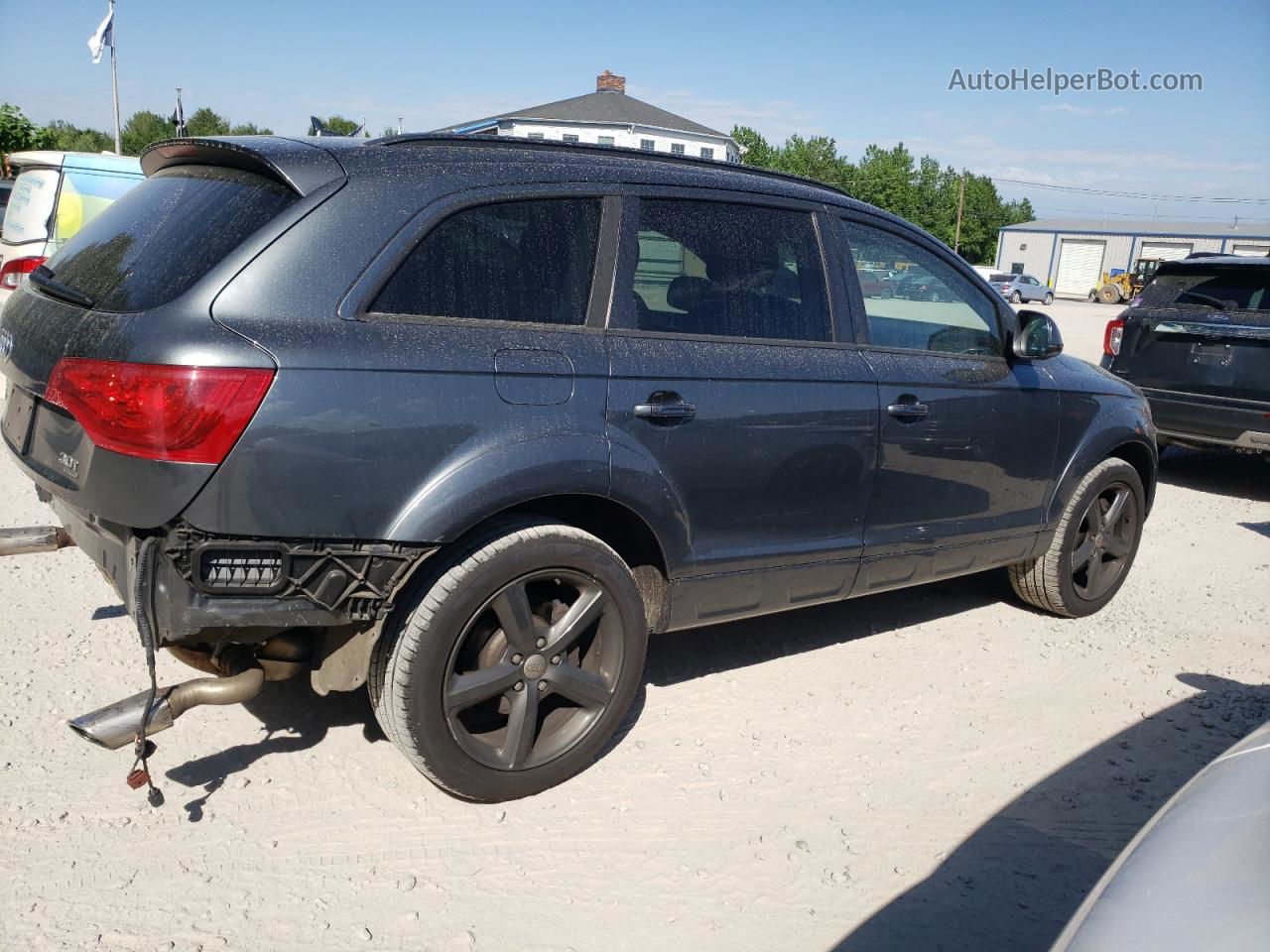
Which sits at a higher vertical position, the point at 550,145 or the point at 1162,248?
the point at 1162,248

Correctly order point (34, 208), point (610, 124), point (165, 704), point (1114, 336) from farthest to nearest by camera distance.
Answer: point (610, 124)
point (1114, 336)
point (34, 208)
point (165, 704)

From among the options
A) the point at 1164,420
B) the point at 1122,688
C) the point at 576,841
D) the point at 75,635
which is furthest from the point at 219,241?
the point at 1164,420

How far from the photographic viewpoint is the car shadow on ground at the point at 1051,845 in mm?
2703

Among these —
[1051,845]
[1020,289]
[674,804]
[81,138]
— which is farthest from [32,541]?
[81,138]

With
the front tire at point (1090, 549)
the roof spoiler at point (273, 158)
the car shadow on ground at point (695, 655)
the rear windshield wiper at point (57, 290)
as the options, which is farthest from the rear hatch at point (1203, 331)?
the rear windshield wiper at point (57, 290)

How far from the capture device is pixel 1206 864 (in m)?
1.60

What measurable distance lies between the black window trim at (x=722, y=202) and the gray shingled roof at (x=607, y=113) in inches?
1594

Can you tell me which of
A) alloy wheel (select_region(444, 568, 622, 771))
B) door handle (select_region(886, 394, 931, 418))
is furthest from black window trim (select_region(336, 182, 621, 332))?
door handle (select_region(886, 394, 931, 418))

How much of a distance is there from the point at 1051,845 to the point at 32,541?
11.5ft

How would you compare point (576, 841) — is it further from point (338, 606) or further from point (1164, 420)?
point (1164, 420)

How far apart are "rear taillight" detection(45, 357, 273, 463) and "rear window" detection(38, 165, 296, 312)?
25 cm

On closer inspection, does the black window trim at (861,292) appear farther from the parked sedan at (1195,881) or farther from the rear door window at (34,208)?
the rear door window at (34,208)

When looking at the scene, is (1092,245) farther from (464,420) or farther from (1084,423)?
(464,420)

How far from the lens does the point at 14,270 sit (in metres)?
7.59
